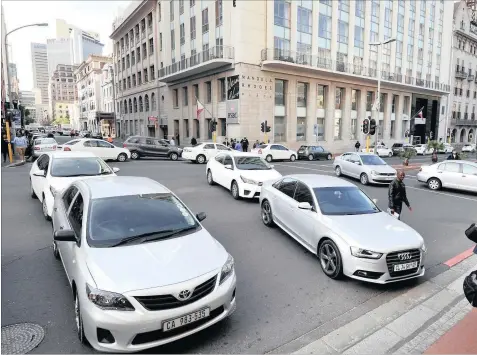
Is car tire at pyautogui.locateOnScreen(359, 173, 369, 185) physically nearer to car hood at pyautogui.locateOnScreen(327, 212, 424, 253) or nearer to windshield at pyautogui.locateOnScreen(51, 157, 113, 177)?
car hood at pyautogui.locateOnScreen(327, 212, 424, 253)

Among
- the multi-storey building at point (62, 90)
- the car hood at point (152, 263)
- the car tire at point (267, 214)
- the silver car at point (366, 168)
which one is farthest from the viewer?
the multi-storey building at point (62, 90)

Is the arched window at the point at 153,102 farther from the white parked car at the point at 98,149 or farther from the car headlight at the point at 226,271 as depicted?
the car headlight at the point at 226,271

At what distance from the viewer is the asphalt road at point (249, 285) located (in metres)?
3.69

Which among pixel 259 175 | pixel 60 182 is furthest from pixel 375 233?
pixel 60 182

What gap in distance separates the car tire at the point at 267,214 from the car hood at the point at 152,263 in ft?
12.5

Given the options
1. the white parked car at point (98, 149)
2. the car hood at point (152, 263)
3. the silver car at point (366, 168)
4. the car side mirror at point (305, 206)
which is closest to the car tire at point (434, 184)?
the silver car at point (366, 168)

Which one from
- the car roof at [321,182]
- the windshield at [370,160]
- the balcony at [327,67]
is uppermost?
the balcony at [327,67]

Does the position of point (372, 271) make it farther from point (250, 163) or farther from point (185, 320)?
point (250, 163)

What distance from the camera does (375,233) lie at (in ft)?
17.0

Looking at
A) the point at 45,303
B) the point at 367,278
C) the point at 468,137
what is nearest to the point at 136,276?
the point at 45,303

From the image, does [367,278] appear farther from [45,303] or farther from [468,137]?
[468,137]

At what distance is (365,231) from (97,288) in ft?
13.2

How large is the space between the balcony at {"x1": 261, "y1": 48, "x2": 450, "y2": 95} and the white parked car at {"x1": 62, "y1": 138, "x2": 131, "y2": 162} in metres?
17.4

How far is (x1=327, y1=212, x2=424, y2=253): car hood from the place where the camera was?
4.89 metres
